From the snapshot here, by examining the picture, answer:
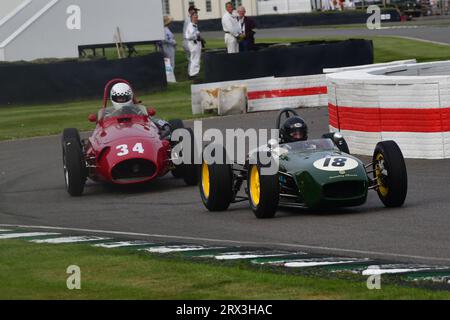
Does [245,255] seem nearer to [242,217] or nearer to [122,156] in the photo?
[242,217]

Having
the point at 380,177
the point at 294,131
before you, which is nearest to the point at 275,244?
the point at 380,177

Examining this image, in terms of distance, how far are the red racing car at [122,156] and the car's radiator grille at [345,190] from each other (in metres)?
3.86

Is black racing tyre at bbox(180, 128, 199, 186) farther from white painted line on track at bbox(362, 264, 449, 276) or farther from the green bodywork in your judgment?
white painted line on track at bbox(362, 264, 449, 276)

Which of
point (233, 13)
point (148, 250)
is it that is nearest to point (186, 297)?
point (148, 250)

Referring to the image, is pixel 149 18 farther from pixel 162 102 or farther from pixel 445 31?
pixel 445 31

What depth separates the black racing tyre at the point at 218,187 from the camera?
43.6 ft

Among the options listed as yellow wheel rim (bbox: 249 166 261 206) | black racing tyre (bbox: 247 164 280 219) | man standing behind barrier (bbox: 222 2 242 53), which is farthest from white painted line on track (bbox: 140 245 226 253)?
man standing behind barrier (bbox: 222 2 242 53)

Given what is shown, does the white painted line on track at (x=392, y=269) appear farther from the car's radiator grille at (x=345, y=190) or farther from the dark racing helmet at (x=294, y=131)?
the dark racing helmet at (x=294, y=131)

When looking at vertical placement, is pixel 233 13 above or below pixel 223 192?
above

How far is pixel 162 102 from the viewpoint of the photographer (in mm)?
29562

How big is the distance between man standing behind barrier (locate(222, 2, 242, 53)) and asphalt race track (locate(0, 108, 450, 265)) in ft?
42.5

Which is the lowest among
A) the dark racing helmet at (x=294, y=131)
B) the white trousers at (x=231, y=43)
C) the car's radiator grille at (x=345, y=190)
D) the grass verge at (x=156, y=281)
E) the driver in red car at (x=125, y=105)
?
the grass verge at (x=156, y=281)

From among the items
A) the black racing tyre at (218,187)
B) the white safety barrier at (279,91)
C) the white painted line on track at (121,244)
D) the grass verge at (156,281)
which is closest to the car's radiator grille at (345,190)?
the black racing tyre at (218,187)
